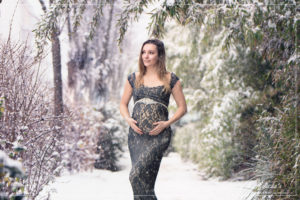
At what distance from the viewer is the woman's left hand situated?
2.33 meters

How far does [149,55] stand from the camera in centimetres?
248

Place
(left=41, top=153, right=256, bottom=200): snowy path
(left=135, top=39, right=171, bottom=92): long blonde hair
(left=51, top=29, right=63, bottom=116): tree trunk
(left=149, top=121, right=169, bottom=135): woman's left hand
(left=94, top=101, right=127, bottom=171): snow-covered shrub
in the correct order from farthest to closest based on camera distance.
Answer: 1. (left=94, top=101, right=127, bottom=171): snow-covered shrub
2. (left=51, top=29, right=63, bottom=116): tree trunk
3. (left=41, top=153, right=256, bottom=200): snowy path
4. (left=135, top=39, right=171, bottom=92): long blonde hair
5. (left=149, top=121, right=169, bottom=135): woman's left hand

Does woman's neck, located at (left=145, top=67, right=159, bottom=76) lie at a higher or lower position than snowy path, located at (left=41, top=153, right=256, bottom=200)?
higher

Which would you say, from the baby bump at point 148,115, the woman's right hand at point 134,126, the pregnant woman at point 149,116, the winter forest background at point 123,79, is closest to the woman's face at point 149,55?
the pregnant woman at point 149,116

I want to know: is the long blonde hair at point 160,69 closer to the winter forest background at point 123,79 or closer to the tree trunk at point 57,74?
the winter forest background at point 123,79

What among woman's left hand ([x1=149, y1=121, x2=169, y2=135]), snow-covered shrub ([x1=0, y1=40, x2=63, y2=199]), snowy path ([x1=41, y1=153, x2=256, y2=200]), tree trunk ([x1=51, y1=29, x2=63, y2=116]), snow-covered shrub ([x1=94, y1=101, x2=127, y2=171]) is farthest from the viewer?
snow-covered shrub ([x1=94, y1=101, x2=127, y2=171])

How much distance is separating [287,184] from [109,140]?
324 cm

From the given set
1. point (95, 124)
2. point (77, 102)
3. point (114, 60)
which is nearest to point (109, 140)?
point (95, 124)

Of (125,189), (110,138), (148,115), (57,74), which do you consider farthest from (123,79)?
(148,115)

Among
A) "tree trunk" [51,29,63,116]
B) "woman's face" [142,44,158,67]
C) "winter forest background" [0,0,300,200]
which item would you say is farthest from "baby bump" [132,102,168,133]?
"tree trunk" [51,29,63,116]

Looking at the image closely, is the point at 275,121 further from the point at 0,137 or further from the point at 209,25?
the point at 0,137

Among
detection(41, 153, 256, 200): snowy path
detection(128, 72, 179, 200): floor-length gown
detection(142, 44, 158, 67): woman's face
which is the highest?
detection(142, 44, 158, 67): woman's face

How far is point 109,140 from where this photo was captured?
5398 millimetres

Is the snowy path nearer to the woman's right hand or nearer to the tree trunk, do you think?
the tree trunk
